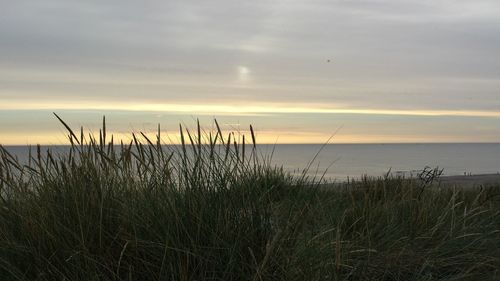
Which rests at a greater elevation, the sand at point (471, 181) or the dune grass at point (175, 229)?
the dune grass at point (175, 229)

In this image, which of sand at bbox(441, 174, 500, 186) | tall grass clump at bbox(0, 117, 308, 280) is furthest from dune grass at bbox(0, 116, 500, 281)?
sand at bbox(441, 174, 500, 186)

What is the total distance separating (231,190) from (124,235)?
728 mm

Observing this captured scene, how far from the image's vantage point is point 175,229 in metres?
3.22

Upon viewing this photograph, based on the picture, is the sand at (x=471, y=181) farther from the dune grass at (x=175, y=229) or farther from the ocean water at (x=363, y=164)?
the dune grass at (x=175, y=229)

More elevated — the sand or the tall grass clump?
the tall grass clump

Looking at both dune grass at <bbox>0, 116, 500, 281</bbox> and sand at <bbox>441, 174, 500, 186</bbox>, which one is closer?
dune grass at <bbox>0, 116, 500, 281</bbox>

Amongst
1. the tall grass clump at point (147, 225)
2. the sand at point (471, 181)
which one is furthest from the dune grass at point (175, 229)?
the sand at point (471, 181)

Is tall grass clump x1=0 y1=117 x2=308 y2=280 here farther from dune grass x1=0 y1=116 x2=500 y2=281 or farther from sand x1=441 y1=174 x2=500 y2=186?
sand x1=441 y1=174 x2=500 y2=186

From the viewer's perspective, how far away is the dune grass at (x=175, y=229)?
10.4ft

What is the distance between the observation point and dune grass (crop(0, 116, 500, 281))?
318cm

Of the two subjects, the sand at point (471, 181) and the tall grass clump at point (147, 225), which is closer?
the tall grass clump at point (147, 225)

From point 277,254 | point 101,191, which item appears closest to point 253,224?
point 277,254

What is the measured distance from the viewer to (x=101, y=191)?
3.57m

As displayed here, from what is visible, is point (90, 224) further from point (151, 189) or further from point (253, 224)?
point (253, 224)
